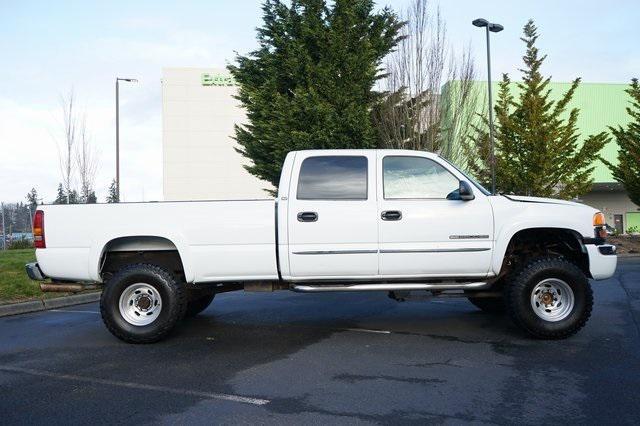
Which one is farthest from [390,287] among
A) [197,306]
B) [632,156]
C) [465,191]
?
[632,156]

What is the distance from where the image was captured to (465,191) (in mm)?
6016

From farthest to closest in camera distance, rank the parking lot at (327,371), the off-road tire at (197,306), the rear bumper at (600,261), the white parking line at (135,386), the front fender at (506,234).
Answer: the off-road tire at (197,306) → the rear bumper at (600,261) → the front fender at (506,234) → the white parking line at (135,386) → the parking lot at (327,371)

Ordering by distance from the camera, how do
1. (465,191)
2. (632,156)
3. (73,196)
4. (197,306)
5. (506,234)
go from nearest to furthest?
(465,191) → (506,234) → (197,306) → (632,156) → (73,196)

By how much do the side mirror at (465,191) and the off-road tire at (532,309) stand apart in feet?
3.45

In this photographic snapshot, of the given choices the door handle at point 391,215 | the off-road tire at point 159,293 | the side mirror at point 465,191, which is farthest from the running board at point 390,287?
the off-road tire at point 159,293

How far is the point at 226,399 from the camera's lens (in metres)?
4.26

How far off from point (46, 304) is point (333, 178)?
6.33 metres

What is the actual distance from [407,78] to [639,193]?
38.6 ft

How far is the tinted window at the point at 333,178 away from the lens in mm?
6258

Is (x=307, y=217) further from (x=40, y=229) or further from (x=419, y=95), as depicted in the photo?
(x=419, y=95)

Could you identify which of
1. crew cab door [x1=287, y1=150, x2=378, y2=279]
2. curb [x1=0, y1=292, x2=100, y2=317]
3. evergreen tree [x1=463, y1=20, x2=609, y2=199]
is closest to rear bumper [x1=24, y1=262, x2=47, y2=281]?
crew cab door [x1=287, y1=150, x2=378, y2=279]

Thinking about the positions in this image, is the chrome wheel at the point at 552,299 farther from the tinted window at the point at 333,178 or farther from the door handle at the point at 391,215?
the tinted window at the point at 333,178

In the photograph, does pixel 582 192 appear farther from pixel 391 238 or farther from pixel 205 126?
pixel 205 126

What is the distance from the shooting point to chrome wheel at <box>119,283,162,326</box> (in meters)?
6.28
